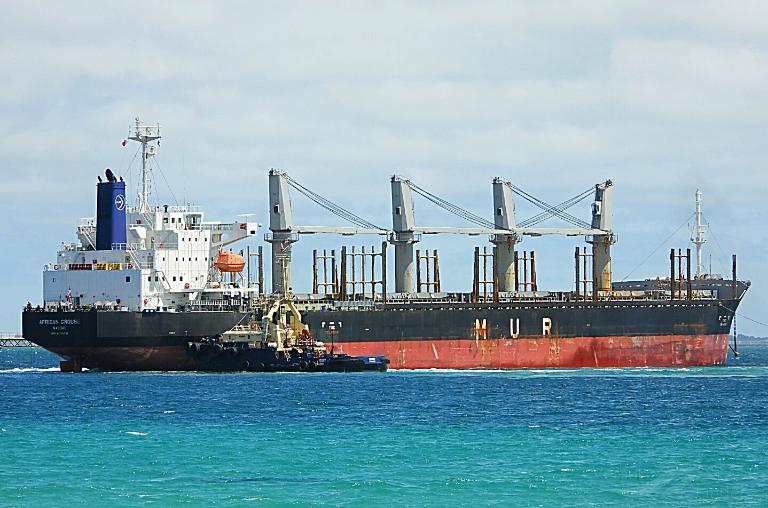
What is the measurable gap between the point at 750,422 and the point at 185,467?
17.4 metres

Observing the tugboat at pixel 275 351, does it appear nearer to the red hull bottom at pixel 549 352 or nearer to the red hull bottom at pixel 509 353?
the red hull bottom at pixel 509 353

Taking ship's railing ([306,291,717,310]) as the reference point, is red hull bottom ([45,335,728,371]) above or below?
below

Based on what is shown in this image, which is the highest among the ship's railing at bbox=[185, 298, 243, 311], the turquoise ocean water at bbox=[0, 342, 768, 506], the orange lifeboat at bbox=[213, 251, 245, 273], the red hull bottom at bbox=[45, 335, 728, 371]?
the orange lifeboat at bbox=[213, 251, 245, 273]

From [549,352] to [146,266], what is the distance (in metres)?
20.0

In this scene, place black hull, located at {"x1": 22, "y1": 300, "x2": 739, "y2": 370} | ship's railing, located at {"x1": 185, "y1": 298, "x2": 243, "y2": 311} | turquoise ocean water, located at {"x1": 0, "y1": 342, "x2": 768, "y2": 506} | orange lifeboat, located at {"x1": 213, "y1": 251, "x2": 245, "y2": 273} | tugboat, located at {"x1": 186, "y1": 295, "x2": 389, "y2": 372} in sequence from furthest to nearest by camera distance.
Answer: orange lifeboat, located at {"x1": 213, "y1": 251, "x2": 245, "y2": 273} → ship's railing, located at {"x1": 185, "y1": 298, "x2": 243, "y2": 311} → tugboat, located at {"x1": 186, "y1": 295, "x2": 389, "y2": 372} → black hull, located at {"x1": 22, "y1": 300, "x2": 739, "y2": 370} → turquoise ocean water, located at {"x1": 0, "y1": 342, "x2": 768, "y2": 506}

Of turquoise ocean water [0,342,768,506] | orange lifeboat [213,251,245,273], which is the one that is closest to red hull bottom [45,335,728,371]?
turquoise ocean water [0,342,768,506]

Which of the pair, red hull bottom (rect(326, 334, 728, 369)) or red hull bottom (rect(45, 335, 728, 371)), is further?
red hull bottom (rect(326, 334, 728, 369))

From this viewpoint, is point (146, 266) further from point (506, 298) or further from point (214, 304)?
point (506, 298)

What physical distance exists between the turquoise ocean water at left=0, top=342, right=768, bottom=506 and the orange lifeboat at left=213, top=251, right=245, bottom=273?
665 centimetres

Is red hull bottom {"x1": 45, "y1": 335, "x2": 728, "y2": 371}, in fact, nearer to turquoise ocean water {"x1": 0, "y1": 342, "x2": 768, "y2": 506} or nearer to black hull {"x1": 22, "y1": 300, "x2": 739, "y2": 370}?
black hull {"x1": 22, "y1": 300, "x2": 739, "y2": 370}

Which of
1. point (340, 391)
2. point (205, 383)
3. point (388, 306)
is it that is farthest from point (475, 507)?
point (388, 306)

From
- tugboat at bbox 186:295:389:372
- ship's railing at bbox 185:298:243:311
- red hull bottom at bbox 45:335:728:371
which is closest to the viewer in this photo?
red hull bottom at bbox 45:335:728:371

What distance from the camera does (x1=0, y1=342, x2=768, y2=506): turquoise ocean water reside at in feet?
94.4

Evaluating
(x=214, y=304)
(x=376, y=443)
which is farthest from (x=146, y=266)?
(x=376, y=443)
